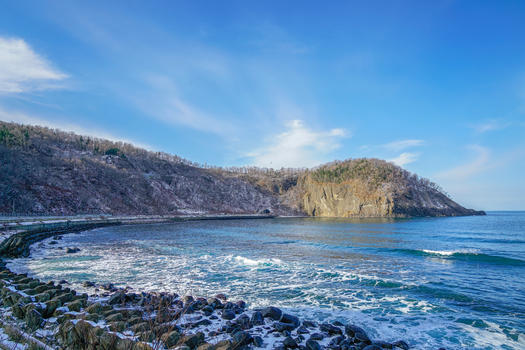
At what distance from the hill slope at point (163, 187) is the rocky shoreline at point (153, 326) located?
173ft

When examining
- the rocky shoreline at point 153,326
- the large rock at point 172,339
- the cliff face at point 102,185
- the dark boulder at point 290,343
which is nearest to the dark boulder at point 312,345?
the rocky shoreline at point 153,326

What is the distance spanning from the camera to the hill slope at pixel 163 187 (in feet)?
206

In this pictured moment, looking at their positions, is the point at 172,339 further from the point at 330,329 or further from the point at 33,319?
the point at 330,329

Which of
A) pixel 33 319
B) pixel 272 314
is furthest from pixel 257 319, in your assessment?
pixel 33 319

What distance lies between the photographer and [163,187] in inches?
4259

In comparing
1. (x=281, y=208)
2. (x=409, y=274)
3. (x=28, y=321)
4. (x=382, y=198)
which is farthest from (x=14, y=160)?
(x=382, y=198)

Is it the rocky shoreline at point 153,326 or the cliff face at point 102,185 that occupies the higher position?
the cliff face at point 102,185

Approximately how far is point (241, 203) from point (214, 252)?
106579mm

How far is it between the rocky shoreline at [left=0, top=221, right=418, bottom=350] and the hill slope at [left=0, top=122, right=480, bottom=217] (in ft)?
173

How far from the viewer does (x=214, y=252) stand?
936 inches

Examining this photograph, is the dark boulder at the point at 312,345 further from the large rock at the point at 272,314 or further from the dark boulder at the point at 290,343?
the large rock at the point at 272,314

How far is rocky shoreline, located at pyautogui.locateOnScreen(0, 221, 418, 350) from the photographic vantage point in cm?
587

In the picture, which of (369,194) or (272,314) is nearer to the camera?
(272,314)

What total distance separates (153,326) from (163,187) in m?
107
